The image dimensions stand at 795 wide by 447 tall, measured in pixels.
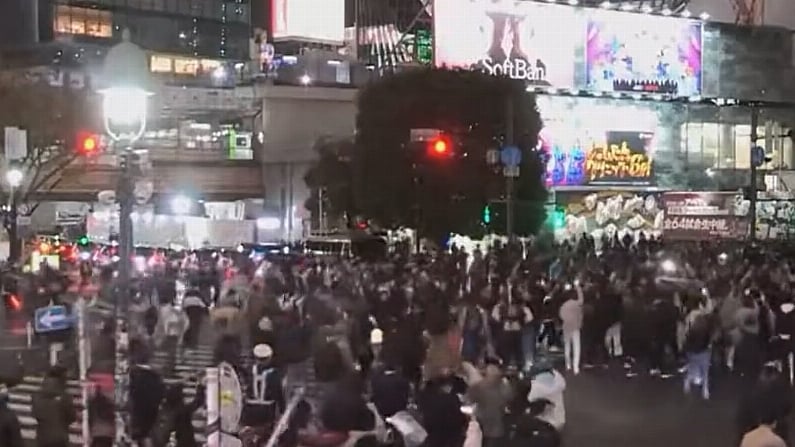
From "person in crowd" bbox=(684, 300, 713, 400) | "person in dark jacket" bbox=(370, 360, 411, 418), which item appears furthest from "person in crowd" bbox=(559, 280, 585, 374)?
"person in dark jacket" bbox=(370, 360, 411, 418)

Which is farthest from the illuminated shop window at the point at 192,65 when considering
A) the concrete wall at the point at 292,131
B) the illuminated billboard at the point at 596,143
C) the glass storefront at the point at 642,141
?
the glass storefront at the point at 642,141

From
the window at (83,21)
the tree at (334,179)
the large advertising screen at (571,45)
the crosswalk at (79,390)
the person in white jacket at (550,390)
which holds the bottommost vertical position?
the crosswalk at (79,390)

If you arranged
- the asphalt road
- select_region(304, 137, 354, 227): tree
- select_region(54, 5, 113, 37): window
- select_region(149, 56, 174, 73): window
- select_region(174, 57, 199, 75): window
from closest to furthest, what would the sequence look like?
A: the asphalt road, select_region(304, 137, 354, 227): tree, select_region(54, 5, 113, 37): window, select_region(149, 56, 174, 73): window, select_region(174, 57, 199, 75): window

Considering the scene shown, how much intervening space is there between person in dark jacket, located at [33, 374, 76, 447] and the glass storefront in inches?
2305

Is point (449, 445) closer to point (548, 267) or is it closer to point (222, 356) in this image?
point (222, 356)

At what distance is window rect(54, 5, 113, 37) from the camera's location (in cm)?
10744

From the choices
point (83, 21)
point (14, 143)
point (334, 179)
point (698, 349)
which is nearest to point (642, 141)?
point (334, 179)

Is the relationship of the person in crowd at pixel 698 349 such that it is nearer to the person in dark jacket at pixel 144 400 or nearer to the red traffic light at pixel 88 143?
the person in dark jacket at pixel 144 400

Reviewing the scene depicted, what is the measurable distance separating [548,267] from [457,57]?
105 feet

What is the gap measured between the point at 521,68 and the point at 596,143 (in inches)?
457

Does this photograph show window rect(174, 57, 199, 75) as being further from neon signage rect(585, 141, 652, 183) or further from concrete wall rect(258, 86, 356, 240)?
neon signage rect(585, 141, 652, 183)

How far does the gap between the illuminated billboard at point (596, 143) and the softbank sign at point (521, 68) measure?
14.9 ft

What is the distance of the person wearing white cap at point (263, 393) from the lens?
545 inches

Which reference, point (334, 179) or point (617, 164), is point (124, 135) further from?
point (617, 164)
